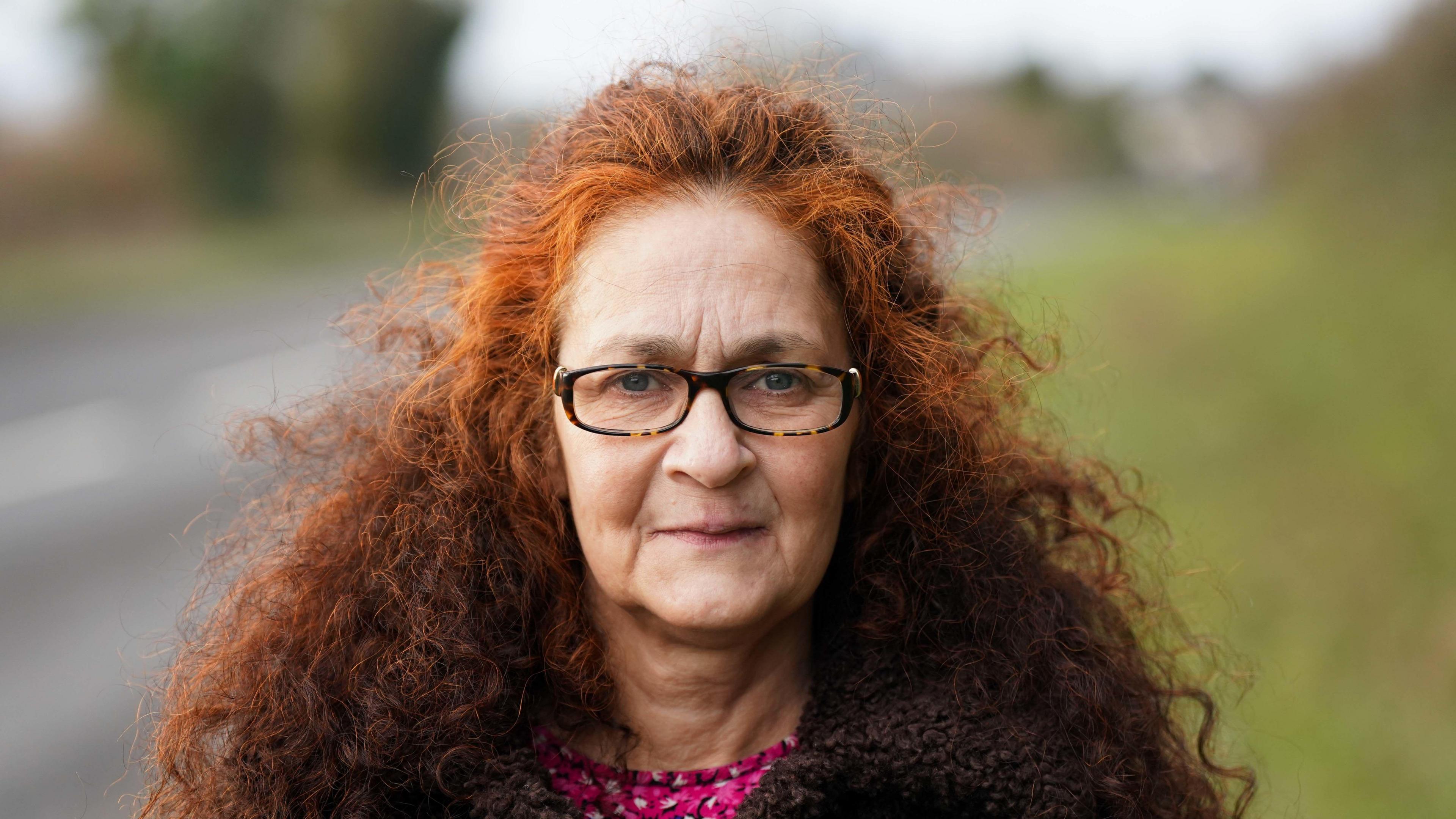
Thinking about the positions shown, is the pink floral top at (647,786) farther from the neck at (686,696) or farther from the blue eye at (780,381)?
the blue eye at (780,381)

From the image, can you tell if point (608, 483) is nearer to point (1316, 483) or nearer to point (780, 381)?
point (780, 381)

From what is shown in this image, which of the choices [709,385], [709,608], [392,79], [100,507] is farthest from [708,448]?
[392,79]

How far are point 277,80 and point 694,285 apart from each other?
86.9 ft

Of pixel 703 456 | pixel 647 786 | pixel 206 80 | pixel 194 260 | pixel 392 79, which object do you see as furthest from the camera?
pixel 392 79

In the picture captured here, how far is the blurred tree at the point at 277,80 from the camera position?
2311 cm

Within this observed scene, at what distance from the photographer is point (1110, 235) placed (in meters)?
25.5

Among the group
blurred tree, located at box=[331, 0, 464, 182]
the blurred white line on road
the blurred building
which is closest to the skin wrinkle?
the blurred white line on road

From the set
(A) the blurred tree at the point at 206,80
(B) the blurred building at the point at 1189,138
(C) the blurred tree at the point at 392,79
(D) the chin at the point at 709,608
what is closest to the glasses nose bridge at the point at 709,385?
(D) the chin at the point at 709,608

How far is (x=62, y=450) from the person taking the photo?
932 cm

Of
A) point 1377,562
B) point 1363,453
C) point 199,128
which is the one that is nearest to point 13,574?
point 1377,562

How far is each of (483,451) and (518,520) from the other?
0.16m

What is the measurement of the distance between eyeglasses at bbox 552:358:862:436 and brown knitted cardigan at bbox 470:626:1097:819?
0.57 meters

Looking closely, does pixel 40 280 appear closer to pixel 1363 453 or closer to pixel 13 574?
pixel 13 574

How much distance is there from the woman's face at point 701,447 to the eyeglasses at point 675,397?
2 cm
